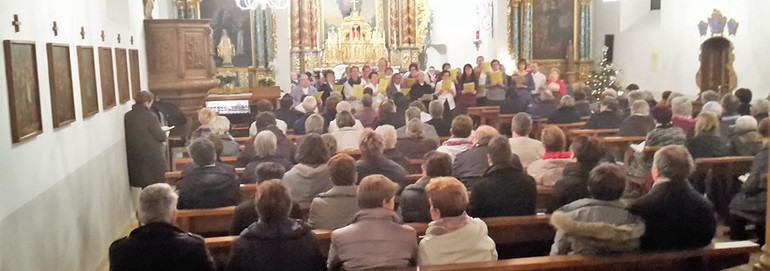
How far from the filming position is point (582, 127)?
11352mm

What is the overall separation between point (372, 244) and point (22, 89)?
8.94 feet

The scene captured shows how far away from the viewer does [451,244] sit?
4.33 meters

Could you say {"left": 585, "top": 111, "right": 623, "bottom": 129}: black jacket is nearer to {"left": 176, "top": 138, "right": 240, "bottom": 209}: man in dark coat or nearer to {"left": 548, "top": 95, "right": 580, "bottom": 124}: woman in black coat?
{"left": 548, "top": 95, "right": 580, "bottom": 124}: woman in black coat

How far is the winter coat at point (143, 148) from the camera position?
913cm

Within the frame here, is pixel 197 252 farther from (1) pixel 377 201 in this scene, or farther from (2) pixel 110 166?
(2) pixel 110 166

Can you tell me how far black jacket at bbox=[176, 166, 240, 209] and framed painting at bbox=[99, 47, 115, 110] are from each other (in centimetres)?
268

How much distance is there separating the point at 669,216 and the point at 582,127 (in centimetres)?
685

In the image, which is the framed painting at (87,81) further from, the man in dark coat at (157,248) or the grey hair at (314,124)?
the man in dark coat at (157,248)

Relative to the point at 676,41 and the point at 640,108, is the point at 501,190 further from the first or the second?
the point at 676,41

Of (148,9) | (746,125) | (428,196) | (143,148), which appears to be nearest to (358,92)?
(148,9)

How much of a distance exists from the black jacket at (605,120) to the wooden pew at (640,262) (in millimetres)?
6181

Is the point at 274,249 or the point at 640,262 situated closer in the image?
the point at 274,249

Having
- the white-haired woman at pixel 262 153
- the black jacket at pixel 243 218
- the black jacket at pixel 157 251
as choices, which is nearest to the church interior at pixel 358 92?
the black jacket at pixel 243 218

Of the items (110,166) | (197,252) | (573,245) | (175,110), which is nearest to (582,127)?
(175,110)
